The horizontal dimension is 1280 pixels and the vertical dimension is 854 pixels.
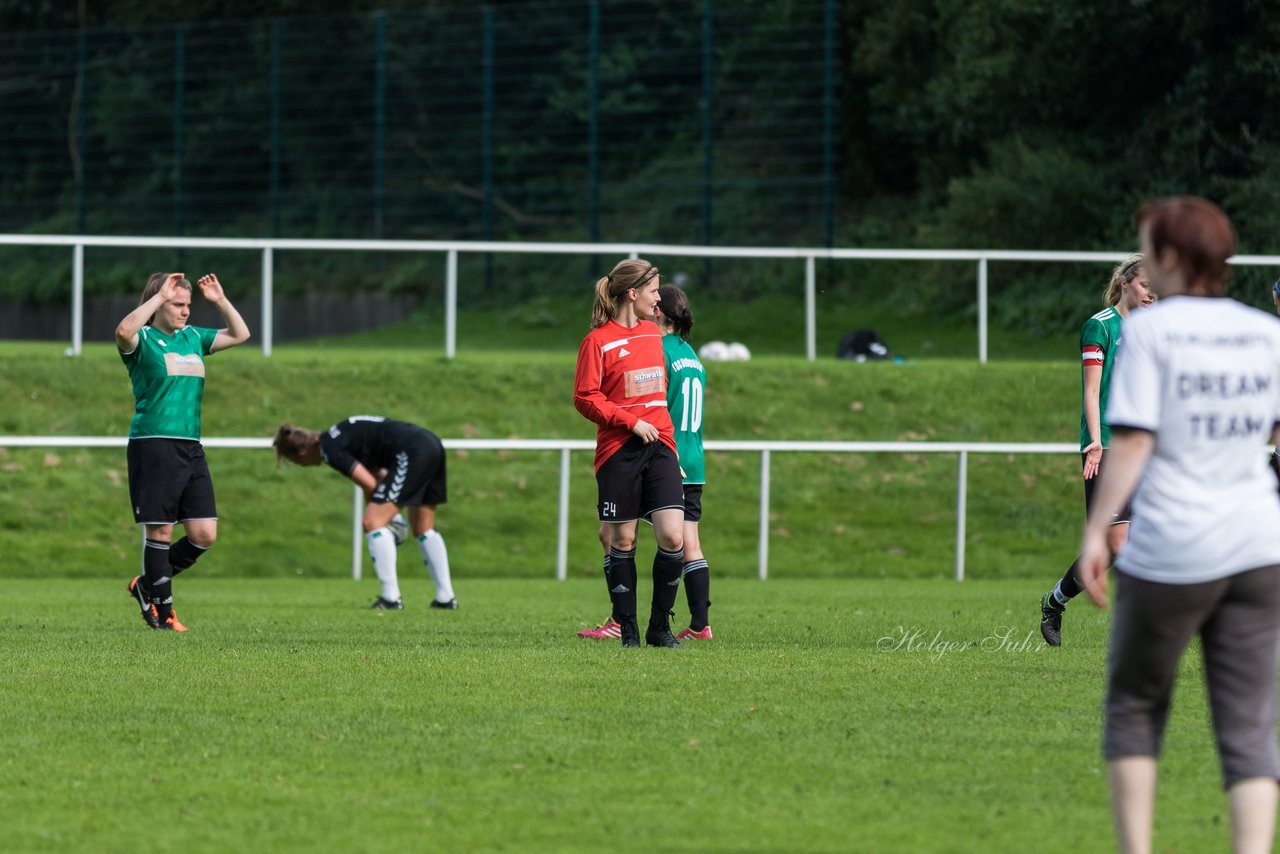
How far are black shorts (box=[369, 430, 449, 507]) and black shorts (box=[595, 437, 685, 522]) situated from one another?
Result: 396 cm

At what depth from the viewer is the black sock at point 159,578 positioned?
10.4 metres

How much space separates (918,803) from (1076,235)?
907 inches

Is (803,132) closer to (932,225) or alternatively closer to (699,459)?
(932,225)

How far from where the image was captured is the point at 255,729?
673 cm

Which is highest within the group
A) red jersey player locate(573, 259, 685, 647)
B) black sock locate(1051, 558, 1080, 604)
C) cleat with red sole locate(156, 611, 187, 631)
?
red jersey player locate(573, 259, 685, 647)

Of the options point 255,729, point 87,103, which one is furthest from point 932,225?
point 255,729

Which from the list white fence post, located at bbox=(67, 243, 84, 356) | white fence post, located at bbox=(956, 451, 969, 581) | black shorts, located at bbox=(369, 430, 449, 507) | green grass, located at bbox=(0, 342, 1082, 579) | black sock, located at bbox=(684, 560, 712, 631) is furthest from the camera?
white fence post, located at bbox=(67, 243, 84, 356)

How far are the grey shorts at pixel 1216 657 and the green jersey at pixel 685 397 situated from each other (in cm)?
555

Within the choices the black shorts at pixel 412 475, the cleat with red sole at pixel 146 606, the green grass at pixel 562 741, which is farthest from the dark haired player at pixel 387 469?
the cleat with red sole at pixel 146 606

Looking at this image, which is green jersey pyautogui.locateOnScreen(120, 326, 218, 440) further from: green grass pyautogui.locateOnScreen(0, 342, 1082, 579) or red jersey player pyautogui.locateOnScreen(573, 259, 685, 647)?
green grass pyautogui.locateOnScreen(0, 342, 1082, 579)

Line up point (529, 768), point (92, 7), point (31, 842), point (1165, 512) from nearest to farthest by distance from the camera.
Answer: point (1165, 512)
point (31, 842)
point (529, 768)
point (92, 7)

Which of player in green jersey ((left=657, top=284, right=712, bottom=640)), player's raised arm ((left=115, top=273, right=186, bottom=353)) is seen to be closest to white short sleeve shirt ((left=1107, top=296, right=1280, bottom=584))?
player in green jersey ((left=657, top=284, right=712, bottom=640))

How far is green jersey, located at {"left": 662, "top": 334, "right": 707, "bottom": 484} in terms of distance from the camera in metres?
10.0

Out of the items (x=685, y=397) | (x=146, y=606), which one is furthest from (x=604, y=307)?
(x=146, y=606)
